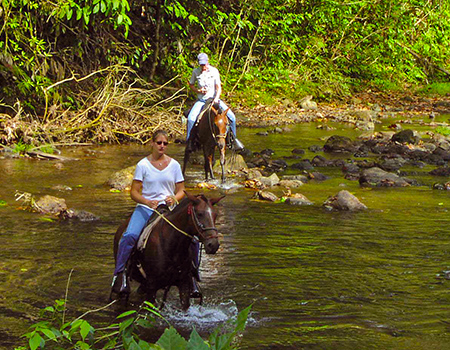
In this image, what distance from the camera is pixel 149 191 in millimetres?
7641

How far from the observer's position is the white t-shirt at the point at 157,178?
7559 mm

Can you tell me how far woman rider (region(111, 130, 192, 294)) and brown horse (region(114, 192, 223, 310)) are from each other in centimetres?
13

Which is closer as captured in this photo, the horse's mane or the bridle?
the horse's mane

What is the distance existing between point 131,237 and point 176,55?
19.2m

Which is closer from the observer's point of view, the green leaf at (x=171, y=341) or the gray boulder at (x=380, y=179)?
the green leaf at (x=171, y=341)

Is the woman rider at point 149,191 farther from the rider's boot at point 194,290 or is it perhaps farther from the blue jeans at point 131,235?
the rider's boot at point 194,290

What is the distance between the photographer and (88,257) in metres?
9.86

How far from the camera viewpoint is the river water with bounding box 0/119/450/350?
749 cm

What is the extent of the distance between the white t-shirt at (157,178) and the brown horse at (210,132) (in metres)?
8.36

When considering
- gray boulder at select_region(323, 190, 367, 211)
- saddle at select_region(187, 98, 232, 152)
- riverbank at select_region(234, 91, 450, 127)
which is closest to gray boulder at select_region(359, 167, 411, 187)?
gray boulder at select_region(323, 190, 367, 211)

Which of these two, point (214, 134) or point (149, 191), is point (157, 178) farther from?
point (214, 134)

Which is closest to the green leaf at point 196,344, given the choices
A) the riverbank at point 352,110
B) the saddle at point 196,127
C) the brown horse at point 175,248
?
the brown horse at point 175,248

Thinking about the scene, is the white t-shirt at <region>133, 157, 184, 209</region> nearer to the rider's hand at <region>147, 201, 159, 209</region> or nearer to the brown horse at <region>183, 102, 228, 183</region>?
the rider's hand at <region>147, 201, 159, 209</region>

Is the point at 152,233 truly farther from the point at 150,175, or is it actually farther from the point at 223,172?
the point at 223,172
